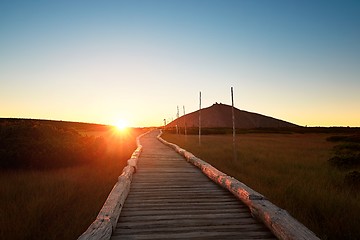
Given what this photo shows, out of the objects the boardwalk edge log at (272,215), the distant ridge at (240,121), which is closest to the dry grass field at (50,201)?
the boardwalk edge log at (272,215)

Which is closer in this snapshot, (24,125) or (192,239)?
(192,239)

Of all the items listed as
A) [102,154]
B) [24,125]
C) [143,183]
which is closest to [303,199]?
[143,183]

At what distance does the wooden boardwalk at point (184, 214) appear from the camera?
180 inches

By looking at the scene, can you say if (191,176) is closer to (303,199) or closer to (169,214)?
(303,199)

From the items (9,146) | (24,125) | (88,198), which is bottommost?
(88,198)

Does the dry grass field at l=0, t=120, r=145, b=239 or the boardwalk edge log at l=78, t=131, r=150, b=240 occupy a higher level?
the boardwalk edge log at l=78, t=131, r=150, b=240

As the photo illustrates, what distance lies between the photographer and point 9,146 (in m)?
12.2

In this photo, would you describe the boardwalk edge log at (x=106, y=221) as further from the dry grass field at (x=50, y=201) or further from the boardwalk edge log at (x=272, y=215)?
the boardwalk edge log at (x=272, y=215)

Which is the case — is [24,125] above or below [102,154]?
above

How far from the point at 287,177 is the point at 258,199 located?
17.6 feet

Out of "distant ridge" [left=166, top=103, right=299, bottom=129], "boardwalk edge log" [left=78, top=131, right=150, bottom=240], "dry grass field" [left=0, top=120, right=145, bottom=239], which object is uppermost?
"distant ridge" [left=166, top=103, right=299, bottom=129]

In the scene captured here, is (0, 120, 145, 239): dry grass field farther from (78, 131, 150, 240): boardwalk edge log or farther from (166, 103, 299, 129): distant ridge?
(166, 103, 299, 129): distant ridge

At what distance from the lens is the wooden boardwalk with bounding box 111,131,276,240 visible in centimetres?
458

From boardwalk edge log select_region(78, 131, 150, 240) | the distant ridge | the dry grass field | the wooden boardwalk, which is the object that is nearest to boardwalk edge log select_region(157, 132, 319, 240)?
the wooden boardwalk
